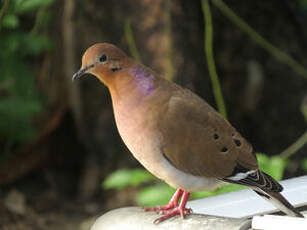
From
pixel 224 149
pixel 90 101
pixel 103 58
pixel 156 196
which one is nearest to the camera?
pixel 103 58

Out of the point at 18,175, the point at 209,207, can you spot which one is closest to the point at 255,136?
the point at 18,175

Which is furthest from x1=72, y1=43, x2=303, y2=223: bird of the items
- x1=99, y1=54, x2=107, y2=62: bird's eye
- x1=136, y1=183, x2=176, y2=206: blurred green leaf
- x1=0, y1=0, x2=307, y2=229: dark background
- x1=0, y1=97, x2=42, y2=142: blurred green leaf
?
x1=0, y1=97, x2=42, y2=142: blurred green leaf

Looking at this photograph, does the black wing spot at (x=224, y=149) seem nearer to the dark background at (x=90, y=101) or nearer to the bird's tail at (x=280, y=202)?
the bird's tail at (x=280, y=202)

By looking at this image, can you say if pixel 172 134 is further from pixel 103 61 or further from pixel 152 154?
pixel 103 61

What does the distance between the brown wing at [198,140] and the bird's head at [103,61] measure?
171 millimetres

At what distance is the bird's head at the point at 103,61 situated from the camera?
1.60 metres

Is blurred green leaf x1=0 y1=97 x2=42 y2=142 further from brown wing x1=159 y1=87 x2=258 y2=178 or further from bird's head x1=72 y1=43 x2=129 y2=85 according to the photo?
bird's head x1=72 y1=43 x2=129 y2=85

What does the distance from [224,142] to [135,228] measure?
0.40m

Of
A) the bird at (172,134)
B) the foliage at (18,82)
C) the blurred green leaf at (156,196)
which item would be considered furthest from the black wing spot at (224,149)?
the foliage at (18,82)

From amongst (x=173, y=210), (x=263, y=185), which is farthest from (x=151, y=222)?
(x=263, y=185)

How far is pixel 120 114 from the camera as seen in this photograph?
171cm

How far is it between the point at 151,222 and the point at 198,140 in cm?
29

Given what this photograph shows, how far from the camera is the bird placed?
1.70m

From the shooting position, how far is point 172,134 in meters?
1.78
